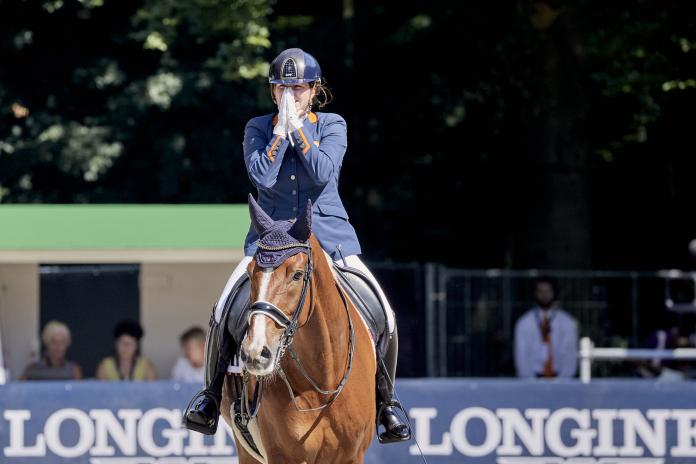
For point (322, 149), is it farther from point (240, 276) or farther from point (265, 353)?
point (265, 353)

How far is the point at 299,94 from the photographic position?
7.25 m

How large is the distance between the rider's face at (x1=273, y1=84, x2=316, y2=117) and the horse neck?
89 centimetres

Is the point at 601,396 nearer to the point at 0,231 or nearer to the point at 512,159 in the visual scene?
the point at 0,231

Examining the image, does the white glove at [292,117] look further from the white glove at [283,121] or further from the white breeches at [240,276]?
the white breeches at [240,276]

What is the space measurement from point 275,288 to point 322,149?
1185 mm

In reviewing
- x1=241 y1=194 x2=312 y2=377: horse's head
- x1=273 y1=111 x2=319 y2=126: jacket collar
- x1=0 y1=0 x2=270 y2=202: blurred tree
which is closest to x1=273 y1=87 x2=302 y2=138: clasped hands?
x1=273 y1=111 x2=319 y2=126: jacket collar

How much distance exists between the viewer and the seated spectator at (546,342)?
14422 millimetres

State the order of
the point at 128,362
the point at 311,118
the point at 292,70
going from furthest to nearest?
the point at 128,362
the point at 311,118
the point at 292,70

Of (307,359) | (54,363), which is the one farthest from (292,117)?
(54,363)

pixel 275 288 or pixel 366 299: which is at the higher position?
pixel 275 288

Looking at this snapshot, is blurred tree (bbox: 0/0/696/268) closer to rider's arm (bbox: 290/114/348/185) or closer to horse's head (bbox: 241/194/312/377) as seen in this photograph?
rider's arm (bbox: 290/114/348/185)

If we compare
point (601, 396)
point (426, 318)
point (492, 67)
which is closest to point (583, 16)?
point (492, 67)

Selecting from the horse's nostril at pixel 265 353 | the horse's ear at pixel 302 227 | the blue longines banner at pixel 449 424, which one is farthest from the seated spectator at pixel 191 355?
the horse's nostril at pixel 265 353

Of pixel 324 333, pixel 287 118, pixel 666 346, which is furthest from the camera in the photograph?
pixel 666 346
